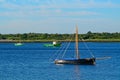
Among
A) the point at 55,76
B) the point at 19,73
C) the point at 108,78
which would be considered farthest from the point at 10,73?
the point at 108,78

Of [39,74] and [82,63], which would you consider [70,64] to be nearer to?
[82,63]

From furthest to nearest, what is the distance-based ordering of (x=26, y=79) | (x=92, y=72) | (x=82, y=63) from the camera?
1. (x=82, y=63)
2. (x=92, y=72)
3. (x=26, y=79)

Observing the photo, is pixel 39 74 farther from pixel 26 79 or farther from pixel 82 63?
pixel 82 63

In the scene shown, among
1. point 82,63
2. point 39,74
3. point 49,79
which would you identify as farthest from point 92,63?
point 49,79

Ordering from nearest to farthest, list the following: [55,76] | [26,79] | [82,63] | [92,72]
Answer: [26,79], [55,76], [92,72], [82,63]

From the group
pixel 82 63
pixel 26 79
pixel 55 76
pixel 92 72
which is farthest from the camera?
pixel 82 63

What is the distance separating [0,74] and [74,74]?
10335mm

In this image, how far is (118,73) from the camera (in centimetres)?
7438

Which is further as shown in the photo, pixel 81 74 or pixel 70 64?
pixel 70 64

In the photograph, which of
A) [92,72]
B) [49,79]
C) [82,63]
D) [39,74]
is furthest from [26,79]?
[82,63]

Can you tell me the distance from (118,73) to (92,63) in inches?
663

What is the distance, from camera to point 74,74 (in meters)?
73.6

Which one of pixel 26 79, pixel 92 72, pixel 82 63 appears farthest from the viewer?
pixel 82 63

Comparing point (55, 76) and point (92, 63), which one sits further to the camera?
point (92, 63)
